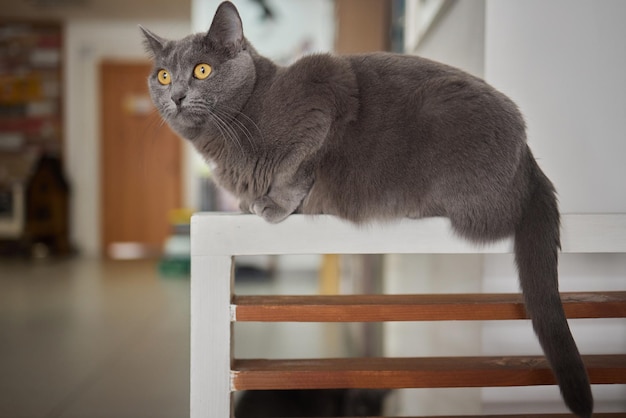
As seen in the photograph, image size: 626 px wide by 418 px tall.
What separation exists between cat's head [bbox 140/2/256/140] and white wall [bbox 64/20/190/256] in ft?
18.0

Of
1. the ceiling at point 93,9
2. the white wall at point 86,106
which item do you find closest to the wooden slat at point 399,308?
the ceiling at point 93,9

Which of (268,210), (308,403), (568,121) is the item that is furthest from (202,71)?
(308,403)

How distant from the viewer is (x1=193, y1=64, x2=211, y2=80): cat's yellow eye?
787mm

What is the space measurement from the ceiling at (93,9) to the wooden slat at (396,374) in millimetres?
4967

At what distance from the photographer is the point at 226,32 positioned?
0.79m

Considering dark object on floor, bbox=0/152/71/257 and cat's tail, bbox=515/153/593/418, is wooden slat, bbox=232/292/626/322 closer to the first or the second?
cat's tail, bbox=515/153/593/418

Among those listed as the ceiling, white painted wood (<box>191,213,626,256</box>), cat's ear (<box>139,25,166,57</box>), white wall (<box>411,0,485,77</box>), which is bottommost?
white painted wood (<box>191,213,626,256</box>)

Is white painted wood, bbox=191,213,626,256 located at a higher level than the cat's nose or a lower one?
lower

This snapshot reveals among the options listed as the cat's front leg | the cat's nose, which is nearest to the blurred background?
the cat's nose

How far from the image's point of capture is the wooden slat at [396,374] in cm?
73

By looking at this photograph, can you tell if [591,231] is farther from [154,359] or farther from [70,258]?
[70,258]

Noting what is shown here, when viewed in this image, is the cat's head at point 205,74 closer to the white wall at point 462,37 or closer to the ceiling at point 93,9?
the white wall at point 462,37

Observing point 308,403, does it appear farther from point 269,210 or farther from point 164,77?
point 164,77

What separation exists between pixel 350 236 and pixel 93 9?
5.68m
